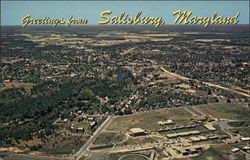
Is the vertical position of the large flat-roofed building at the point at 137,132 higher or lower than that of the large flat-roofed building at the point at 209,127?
lower

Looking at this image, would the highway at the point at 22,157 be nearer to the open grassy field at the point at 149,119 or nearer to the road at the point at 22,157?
the road at the point at 22,157

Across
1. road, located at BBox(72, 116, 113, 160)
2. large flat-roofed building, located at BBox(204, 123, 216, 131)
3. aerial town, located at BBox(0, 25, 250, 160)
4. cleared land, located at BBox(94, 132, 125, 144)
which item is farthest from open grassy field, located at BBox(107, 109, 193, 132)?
large flat-roofed building, located at BBox(204, 123, 216, 131)

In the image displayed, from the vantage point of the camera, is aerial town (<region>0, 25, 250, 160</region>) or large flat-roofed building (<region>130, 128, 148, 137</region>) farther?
large flat-roofed building (<region>130, 128, 148, 137</region>)

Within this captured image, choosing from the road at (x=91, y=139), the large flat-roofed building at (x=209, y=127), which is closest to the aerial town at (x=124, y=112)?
the road at (x=91, y=139)

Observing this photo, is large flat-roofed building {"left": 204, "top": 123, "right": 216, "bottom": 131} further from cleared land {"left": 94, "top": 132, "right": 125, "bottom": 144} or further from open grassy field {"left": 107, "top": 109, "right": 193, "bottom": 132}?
cleared land {"left": 94, "top": 132, "right": 125, "bottom": 144}

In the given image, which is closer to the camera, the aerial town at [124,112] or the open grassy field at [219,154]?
the open grassy field at [219,154]

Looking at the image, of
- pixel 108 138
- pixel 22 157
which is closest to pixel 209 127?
pixel 108 138
